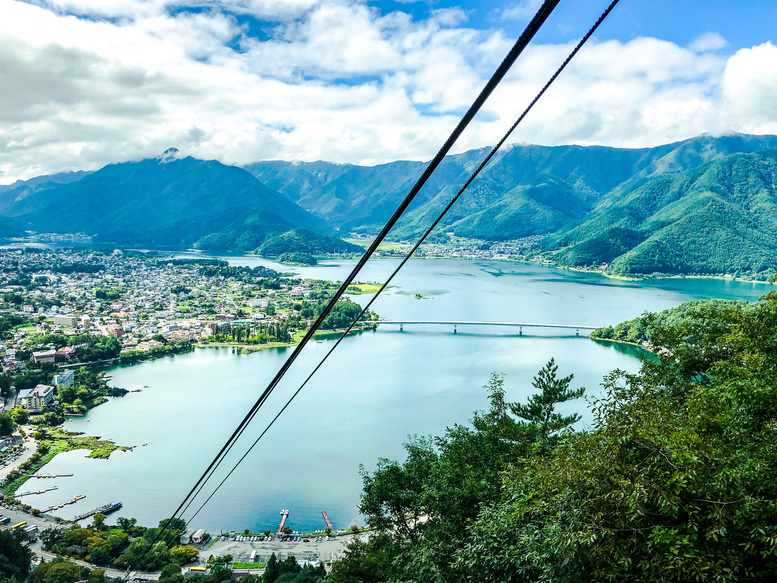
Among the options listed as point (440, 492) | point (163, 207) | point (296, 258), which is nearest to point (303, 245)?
point (296, 258)

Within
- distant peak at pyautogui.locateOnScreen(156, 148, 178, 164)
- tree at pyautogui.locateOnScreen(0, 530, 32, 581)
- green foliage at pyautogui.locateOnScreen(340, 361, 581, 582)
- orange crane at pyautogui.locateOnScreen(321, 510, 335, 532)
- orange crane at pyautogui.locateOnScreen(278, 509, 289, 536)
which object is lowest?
orange crane at pyautogui.locateOnScreen(278, 509, 289, 536)

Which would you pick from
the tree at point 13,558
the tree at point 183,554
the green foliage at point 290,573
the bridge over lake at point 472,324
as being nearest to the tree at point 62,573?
the tree at point 13,558

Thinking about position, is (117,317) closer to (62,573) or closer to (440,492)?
(62,573)

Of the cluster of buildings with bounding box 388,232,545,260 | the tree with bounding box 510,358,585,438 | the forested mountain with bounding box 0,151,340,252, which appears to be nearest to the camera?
the tree with bounding box 510,358,585,438

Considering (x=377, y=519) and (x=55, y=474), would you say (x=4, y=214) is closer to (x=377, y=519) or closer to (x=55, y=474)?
(x=55, y=474)

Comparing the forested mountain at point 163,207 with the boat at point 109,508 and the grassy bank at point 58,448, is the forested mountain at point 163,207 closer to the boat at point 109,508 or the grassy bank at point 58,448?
the grassy bank at point 58,448

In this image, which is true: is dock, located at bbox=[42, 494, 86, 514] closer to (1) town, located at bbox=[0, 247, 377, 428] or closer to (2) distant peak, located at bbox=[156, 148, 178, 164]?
(1) town, located at bbox=[0, 247, 377, 428]

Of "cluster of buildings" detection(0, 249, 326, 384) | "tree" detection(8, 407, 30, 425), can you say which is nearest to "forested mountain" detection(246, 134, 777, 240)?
"cluster of buildings" detection(0, 249, 326, 384)
